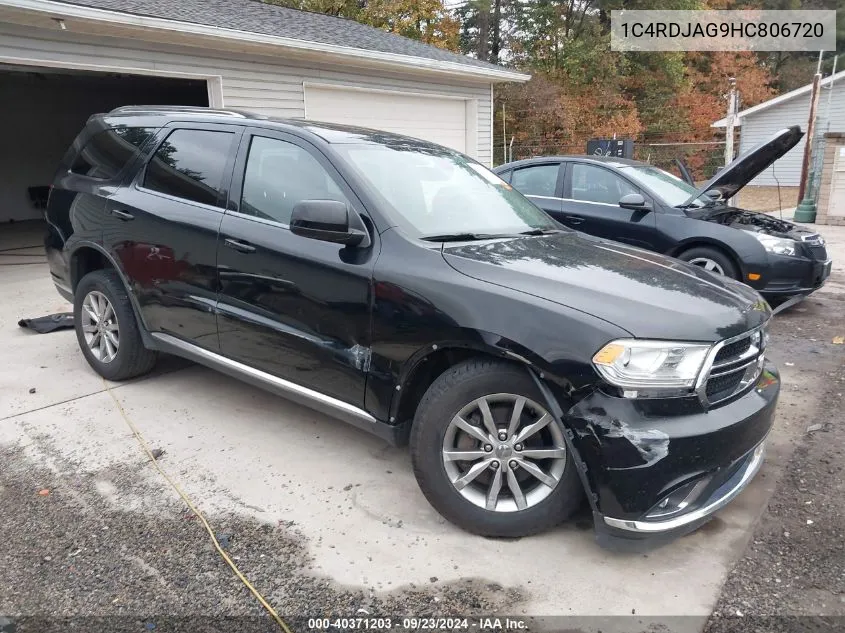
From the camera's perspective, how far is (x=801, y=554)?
9.21ft

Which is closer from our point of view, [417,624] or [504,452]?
[417,624]

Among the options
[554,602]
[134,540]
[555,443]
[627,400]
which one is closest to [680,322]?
[627,400]

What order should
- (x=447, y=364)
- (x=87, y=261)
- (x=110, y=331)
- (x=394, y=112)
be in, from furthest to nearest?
(x=394, y=112), (x=87, y=261), (x=110, y=331), (x=447, y=364)

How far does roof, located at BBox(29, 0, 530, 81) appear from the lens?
7.62 m

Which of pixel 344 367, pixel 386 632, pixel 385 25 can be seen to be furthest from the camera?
pixel 385 25

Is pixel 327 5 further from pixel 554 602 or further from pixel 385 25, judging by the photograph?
pixel 554 602

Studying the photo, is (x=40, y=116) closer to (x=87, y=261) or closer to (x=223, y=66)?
(x=223, y=66)

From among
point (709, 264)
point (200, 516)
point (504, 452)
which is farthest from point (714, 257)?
point (200, 516)

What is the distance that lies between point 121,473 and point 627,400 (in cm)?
266

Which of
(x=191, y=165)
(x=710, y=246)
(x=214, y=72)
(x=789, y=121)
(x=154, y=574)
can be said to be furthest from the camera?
(x=789, y=121)

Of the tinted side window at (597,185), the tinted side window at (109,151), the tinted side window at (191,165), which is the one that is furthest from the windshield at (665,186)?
the tinted side window at (109,151)

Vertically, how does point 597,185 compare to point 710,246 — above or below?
above

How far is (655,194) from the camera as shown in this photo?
6.95 metres

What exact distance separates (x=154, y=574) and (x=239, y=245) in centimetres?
173
